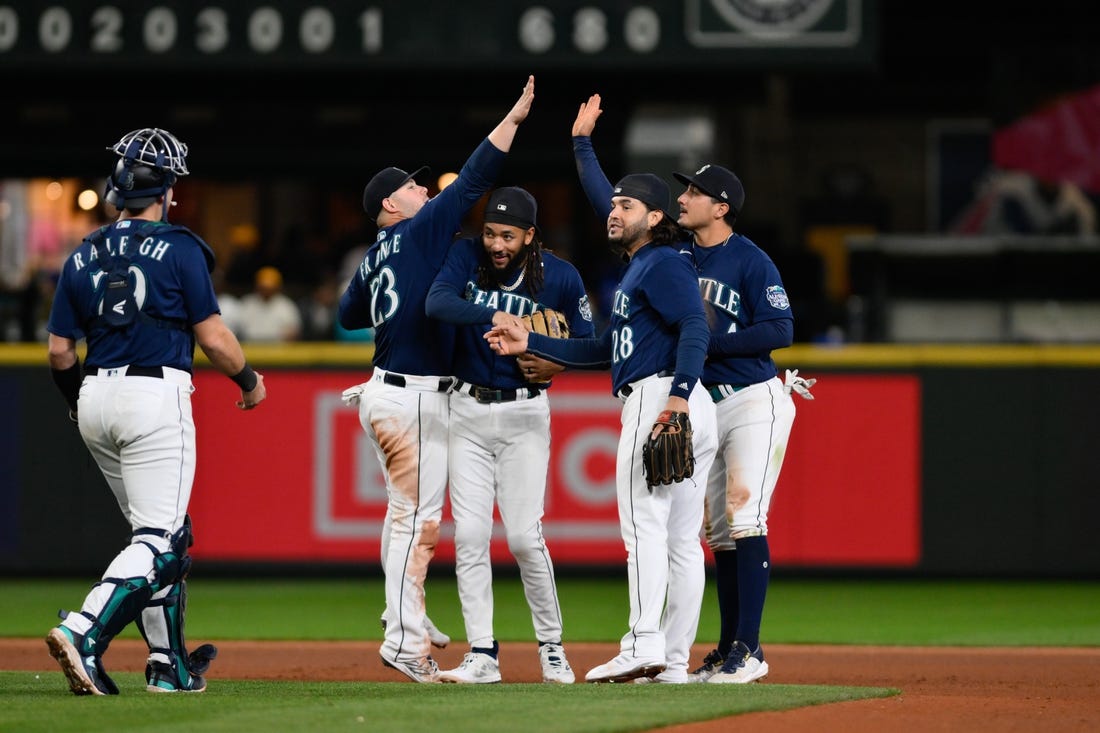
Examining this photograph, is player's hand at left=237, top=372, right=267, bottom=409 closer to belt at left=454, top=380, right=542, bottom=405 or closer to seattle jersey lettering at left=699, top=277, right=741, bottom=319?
belt at left=454, top=380, right=542, bottom=405

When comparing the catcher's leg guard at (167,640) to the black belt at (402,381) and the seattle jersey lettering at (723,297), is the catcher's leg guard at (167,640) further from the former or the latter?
the seattle jersey lettering at (723,297)

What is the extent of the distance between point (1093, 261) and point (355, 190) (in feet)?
22.1

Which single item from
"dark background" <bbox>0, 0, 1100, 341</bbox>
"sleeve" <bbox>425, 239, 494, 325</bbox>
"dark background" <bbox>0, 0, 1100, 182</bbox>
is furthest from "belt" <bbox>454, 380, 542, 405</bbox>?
"dark background" <bbox>0, 0, 1100, 182</bbox>

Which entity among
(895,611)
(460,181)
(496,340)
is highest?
(460,181)

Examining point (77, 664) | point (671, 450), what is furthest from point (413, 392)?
point (77, 664)

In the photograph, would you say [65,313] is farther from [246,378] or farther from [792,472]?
[792,472]

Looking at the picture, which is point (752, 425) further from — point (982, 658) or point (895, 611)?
point (895, 611)

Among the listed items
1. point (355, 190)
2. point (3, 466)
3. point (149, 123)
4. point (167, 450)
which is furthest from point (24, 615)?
point (355, 190)

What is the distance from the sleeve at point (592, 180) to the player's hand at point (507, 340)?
677 millimetres

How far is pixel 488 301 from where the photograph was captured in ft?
22.8

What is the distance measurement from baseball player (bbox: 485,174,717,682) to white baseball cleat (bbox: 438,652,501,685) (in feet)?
1.49

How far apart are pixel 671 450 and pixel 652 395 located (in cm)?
35

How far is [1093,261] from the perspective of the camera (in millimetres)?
15109

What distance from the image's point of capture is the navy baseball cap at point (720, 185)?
7.01 metres
